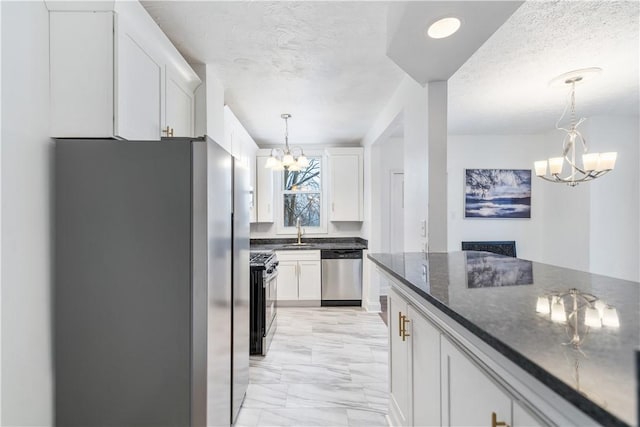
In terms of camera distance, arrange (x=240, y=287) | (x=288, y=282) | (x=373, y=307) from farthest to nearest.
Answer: (x=288, y=282) → (x=373, y=307) → (x=240, y=287)

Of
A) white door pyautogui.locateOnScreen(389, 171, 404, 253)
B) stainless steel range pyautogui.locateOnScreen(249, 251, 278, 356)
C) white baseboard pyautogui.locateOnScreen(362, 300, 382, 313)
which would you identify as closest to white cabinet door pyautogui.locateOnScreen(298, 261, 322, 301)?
white baseboard pyautogui.locateOnScreen(362, 300, 382, 313)

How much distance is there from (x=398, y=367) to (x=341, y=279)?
3058 millimetres

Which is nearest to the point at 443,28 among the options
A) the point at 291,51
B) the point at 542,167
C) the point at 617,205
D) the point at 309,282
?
the point at 291,51

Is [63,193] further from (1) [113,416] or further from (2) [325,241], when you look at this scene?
(2) [325,241]

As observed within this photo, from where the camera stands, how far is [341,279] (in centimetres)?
477

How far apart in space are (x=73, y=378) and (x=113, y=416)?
0.23 metres

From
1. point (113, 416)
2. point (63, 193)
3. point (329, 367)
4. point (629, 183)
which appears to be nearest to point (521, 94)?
point (629, 183)

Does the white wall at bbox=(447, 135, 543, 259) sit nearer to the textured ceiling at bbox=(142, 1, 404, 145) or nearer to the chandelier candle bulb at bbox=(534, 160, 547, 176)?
the chandelier candle bulb at bbox=(534, 160, 547, 176)

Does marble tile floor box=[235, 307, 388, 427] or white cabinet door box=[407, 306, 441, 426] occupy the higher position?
white cabinet door box=[407, 306, 441, 426]

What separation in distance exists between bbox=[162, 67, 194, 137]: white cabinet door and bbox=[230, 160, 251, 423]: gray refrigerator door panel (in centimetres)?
48

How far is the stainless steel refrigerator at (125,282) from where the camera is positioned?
4.52 ft

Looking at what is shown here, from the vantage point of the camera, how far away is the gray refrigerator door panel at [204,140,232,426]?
1533 mm

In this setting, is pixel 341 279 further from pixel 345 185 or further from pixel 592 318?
pixel 592 318

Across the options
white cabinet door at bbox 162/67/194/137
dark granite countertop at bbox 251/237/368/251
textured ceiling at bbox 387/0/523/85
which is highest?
textured ceiling at bbox 387/0/523/85
